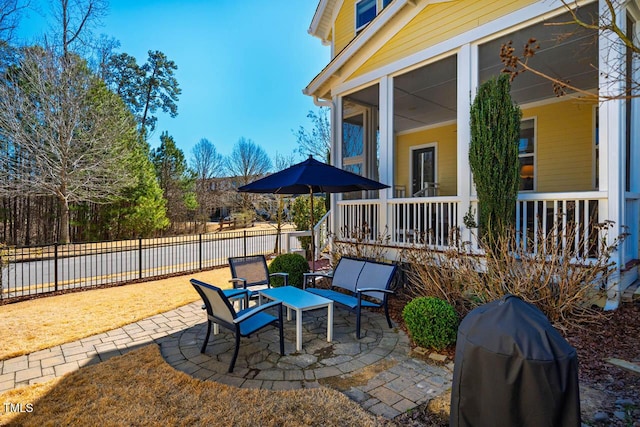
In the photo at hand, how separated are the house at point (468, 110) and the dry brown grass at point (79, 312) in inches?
164

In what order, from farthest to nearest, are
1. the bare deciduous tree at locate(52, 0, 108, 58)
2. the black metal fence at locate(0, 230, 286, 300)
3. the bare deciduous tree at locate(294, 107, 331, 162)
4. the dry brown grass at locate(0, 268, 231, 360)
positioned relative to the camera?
the bare deciduous tree at locate(294, 107, 331, 162) → the bare deciduous tree at locate(52, 0, 108, 58) → the black metal fence at locate(0, 230, 286, 300) → the dry brown grass at locate(0, 268, 231, 360)

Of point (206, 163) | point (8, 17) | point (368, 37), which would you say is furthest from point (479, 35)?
point (206, 163)

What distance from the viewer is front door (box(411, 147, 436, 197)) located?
10.3 metres

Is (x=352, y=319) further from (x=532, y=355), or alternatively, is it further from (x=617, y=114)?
(x=617, y=114)

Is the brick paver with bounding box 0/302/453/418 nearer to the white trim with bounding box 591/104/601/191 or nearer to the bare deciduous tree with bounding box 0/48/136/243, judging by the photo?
the white trim with bounding box 591/104/601/191

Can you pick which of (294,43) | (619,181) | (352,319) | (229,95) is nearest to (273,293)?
(352,319)

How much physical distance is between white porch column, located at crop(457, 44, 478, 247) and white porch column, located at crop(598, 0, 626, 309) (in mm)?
1663

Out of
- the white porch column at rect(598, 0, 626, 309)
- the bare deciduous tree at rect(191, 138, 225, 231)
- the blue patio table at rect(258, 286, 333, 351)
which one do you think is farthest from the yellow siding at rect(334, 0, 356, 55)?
the bare deciduous tree at rect(191, 138, 225, 231)

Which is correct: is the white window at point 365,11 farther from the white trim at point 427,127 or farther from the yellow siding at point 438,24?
the white trim at point 427,127

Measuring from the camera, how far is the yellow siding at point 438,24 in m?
5.43

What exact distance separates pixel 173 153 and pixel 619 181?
24641 millimetres

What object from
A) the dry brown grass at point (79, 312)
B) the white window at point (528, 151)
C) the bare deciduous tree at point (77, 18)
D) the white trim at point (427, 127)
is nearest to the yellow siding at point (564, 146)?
the white window at point (528, 151)

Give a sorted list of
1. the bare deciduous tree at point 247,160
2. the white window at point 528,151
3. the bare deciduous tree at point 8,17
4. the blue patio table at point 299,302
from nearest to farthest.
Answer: the blue patio table at point 299,302, the white window at point 528,151, the bare deciduous tree at point 8,17, the bare deciduous tree at point 247,160

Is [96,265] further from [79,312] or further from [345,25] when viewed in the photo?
[345,25]
